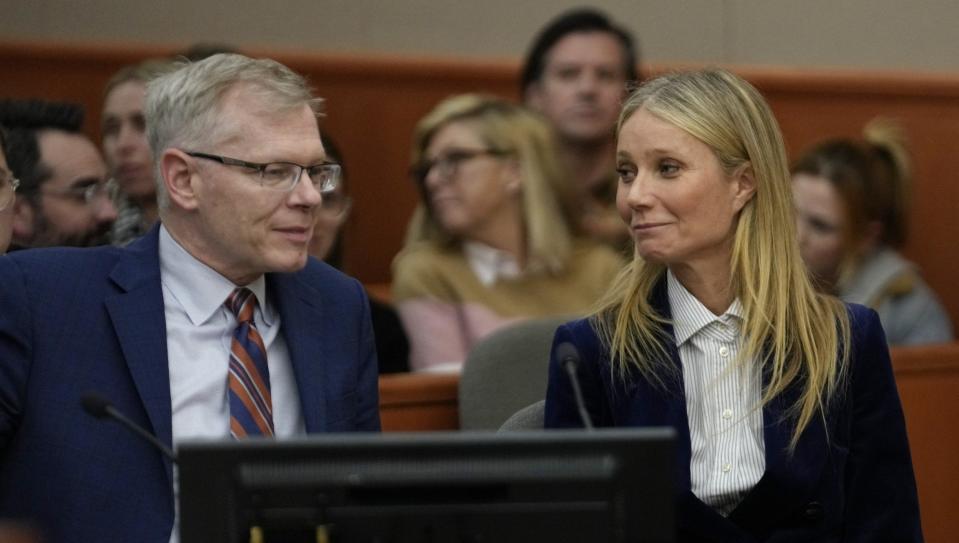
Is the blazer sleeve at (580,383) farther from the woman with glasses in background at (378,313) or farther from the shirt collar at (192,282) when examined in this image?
the woman with glasses in background at (378,313)

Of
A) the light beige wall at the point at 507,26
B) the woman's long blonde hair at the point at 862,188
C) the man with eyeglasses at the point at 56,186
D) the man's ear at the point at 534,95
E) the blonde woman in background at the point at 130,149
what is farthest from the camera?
the light beige wall at the point at 507,26

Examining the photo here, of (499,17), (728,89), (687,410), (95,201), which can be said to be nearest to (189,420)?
(687,410)

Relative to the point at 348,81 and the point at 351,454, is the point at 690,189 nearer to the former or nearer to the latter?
the point at 351,454

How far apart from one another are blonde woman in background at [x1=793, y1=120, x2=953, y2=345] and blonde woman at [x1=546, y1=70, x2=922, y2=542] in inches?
79.6

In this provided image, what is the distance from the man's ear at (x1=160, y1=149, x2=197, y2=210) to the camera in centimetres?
269

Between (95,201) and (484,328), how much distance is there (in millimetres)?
1076

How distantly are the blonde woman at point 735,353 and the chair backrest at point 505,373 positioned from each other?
25.9 inches

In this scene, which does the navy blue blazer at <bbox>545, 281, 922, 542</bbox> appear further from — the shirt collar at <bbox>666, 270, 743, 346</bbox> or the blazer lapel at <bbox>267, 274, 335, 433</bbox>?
the blazer lapel at <bbox>267, 274, 335, 433</bbox>

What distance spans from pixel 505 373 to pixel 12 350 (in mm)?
1223

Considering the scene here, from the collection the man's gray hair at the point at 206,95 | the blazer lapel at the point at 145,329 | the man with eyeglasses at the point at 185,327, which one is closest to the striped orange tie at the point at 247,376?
the man with eyeglasses at the point at 185,327

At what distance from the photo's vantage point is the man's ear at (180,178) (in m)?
2.69

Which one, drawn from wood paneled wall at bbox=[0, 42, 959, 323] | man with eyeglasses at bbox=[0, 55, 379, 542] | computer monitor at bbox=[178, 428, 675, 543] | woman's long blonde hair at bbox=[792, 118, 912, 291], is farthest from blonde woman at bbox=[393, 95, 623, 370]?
computer monitor at bbox=[178, 428, 675, 543]

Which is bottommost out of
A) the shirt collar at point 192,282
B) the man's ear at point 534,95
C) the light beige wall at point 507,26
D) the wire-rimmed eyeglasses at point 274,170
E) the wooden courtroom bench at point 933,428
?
the wooden courtroom bench at point 933,428

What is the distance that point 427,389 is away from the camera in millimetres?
3631
